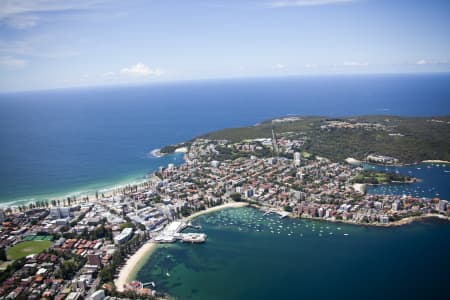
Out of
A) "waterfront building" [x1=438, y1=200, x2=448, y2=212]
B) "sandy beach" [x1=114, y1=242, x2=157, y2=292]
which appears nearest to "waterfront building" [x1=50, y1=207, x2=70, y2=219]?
"sandy beach" [x1=114, y1=242, x2=157, y2=292]

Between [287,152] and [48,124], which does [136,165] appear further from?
[48,124]

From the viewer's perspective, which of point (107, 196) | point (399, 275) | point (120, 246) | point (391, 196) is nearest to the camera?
point (399, 275)

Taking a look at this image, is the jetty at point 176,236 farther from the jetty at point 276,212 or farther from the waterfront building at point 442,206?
the waterfront building at point 442,206

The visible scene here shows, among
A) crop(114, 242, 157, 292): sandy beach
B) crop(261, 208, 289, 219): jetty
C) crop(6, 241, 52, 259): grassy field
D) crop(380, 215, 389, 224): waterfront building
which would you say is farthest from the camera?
crop(261, 208, 289, 219): jetty

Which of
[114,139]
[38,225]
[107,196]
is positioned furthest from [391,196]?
[114,139]

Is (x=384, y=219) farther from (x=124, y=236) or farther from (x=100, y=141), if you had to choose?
(x=100, y=141)

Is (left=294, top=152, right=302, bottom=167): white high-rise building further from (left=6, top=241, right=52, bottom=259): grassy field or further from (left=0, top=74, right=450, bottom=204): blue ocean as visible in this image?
(left=6, top=241, right=52, bottom=259): grassy field

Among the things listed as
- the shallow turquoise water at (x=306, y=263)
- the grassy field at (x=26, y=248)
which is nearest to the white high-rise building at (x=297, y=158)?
the shallow turquoise water at (x=306, y=263)
